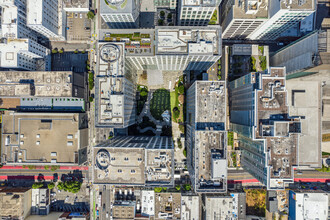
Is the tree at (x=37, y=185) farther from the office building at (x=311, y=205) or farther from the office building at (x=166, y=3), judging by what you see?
the office building at (x=311, y=205)

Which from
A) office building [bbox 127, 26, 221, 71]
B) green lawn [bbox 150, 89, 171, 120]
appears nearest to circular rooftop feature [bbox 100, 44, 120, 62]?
office building [bbox 127, 26, 221, 71]

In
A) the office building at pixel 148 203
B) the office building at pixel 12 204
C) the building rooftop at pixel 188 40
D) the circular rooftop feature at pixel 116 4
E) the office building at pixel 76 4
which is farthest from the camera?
the office building at pixel 76 4

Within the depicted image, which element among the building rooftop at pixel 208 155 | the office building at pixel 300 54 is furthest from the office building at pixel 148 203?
the office building at pixel 300 54

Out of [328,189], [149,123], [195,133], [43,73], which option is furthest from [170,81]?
[328,189]

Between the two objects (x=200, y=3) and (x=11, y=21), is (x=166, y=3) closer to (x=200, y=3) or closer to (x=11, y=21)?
(x=200, y=3)

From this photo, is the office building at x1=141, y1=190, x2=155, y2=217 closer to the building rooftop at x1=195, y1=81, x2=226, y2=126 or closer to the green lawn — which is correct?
the green lawn
